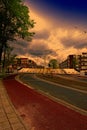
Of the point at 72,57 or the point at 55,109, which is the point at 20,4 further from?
the point at 72,57

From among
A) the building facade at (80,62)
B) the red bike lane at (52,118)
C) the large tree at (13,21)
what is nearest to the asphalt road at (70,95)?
the red bike lane at (52,118)

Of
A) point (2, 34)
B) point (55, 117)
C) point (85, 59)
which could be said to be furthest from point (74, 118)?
point (85, 59)

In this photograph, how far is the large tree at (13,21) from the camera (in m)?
33.6

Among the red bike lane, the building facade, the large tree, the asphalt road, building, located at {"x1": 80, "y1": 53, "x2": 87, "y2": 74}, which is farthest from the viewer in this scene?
the building facade

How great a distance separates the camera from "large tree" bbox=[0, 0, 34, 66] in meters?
33.6

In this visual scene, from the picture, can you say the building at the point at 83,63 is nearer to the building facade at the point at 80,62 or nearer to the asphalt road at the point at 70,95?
the building facade at the point at 80,62

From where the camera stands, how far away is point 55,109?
33.2ft

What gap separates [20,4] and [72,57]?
165m

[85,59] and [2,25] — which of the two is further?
[85,59]

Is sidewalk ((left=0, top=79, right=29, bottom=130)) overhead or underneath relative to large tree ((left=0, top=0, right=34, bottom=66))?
underneath

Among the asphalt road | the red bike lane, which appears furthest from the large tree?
the red bike lane

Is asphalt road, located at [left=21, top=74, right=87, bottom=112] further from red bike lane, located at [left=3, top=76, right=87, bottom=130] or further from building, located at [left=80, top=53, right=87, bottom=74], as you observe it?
building, located at [left=80, top=53, right=87, bottom=74]

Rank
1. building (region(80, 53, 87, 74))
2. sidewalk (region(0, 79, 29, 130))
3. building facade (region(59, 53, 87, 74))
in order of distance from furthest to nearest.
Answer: building facade (region(59, 53, 87, 74)) → building (region(80, 53, 87, 74)) → sidewalk (region(0, 79, 29, 130))

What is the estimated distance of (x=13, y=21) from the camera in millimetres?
35250
